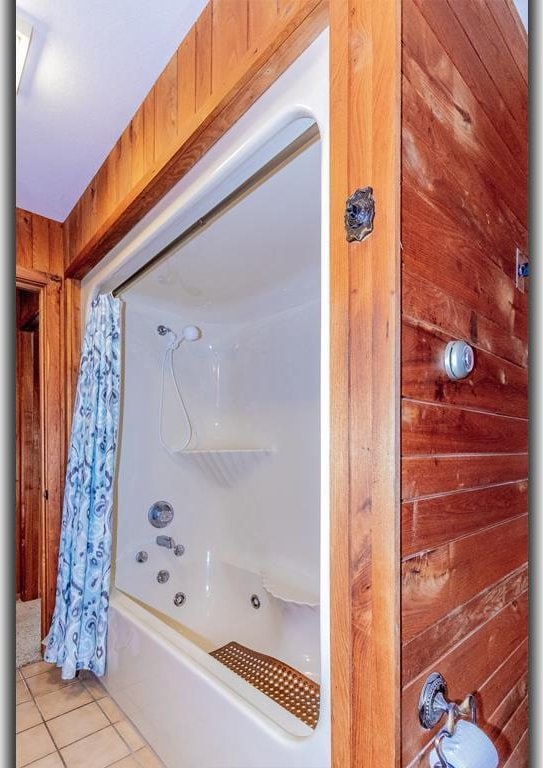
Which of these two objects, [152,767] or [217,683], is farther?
[152,767]

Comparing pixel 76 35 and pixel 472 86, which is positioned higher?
pixel 76 35

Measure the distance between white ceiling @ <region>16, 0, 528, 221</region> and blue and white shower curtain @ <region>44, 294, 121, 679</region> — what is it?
627 mm

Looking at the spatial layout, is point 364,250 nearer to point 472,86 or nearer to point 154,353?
point 472,86

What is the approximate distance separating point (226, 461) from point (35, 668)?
4.67 ft

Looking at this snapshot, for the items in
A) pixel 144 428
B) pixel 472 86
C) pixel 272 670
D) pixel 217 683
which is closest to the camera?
pixel 472 86

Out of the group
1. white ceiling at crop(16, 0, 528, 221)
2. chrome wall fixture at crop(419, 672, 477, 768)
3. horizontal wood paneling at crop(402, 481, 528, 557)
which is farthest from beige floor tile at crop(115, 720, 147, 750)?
white ceiling at crop(16, 0, 528, 221)

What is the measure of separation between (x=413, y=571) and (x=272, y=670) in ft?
4.95

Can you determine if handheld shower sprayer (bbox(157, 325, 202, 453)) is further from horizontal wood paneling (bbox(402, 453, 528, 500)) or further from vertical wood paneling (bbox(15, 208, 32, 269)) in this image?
horizontal wood paneling (bbox(402, 453, 528, 500))

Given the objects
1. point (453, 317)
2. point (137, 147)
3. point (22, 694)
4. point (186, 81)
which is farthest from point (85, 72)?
point (22, 694)

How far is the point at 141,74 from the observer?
133 cm

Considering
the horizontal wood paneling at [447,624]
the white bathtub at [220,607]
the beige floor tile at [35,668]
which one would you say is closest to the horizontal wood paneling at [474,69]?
the horizontal wood paneling at [447,624]

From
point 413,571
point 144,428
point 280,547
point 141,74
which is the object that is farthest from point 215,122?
point 280,547

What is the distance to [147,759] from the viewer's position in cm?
152

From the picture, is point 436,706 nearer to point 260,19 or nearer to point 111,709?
point 260,19
